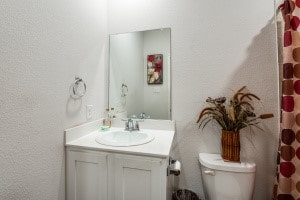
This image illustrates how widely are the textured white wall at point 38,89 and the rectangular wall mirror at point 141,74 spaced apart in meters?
0.41

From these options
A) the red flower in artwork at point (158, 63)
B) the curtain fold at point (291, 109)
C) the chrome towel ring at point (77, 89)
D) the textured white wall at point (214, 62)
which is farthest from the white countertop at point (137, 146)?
the curtain fold at point (291, 109)

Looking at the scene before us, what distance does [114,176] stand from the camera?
1255 mm

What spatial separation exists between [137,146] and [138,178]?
21 cm

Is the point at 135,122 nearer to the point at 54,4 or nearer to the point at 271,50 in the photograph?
the point at 54,4

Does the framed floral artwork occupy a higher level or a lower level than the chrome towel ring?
higher

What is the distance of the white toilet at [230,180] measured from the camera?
136 cm

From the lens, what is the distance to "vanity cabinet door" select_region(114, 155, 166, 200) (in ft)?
3.81

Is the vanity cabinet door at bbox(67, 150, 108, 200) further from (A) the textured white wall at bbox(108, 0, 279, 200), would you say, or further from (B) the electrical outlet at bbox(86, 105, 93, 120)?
(A) the textured white wall at bbox(108, 0, 279, 200)

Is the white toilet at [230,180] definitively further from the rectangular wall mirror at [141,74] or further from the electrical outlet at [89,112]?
the electrical outlet at [89,112]

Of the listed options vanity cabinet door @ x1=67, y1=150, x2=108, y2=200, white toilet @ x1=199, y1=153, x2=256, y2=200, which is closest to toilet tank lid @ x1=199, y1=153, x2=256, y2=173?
white toilet @ x1=199, y1=153, x2=256, y2=200

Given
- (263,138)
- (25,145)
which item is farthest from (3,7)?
(263,138)

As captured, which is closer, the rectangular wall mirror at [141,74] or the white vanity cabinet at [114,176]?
the white vanity cabinet at [114,176]

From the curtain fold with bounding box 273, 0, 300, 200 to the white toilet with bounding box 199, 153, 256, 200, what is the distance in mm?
205

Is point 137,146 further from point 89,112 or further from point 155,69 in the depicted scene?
point 155,69
